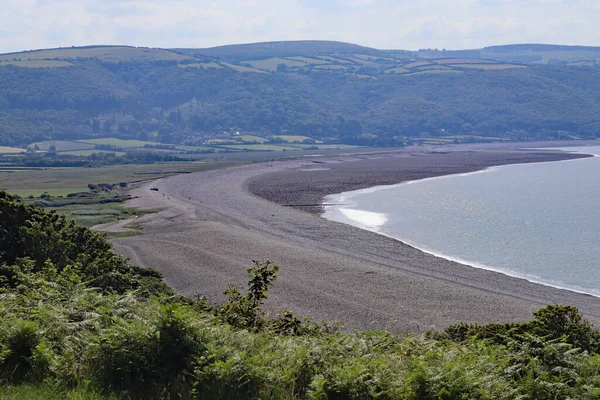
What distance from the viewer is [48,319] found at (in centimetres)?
952

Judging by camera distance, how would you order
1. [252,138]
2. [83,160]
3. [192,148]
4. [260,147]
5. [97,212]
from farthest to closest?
1. [252,138]
2. [192,148]
3. [260,147]
4. [83,160]
5. [97,212]

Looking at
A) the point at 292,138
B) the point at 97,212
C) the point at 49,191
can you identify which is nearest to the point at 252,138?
the point at 292,138

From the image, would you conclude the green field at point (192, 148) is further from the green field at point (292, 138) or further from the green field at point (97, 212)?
the green field at point (97, 212)

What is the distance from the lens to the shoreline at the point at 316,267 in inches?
1113

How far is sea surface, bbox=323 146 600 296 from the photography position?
125 ft

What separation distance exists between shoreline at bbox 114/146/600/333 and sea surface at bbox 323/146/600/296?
2.42 m

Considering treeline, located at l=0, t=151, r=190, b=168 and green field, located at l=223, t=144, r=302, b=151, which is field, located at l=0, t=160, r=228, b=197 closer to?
treeline, located at l=0, t=151, r=190, b=168

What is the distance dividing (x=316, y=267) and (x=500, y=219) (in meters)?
23.8

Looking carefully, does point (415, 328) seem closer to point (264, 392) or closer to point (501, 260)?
point (501, 260)

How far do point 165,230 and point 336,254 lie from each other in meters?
15.7

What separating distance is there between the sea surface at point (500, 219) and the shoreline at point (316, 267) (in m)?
2.42

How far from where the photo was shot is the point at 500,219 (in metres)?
54.6

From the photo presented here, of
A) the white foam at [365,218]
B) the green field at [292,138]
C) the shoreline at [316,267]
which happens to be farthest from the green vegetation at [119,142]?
the white foam at [365,218]

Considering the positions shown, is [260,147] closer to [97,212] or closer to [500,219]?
[97,212]
